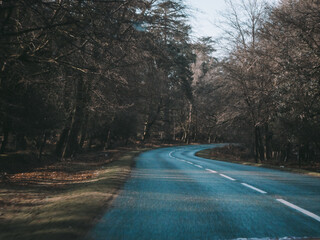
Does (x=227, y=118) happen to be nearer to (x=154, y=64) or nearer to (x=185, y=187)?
(x=154, y=64)

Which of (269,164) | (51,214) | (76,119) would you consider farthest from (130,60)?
(269,164)

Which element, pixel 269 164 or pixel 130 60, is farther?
pixel 269 164

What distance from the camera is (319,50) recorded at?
12.5 m

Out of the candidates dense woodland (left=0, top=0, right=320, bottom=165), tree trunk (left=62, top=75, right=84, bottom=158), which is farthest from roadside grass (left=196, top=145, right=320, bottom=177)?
tree trunk (left=62, top=75, right=84, bottom=158)

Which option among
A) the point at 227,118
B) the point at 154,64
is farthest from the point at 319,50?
the point at 227,118

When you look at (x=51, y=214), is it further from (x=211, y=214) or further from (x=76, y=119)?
(x=76, y=119)

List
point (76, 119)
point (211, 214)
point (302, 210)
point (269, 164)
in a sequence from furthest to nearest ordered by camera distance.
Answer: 1. point (269, 164)
2. point (76, 119)
3. point (302, 210)
4. point (211, 214)

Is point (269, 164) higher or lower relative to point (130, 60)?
lower

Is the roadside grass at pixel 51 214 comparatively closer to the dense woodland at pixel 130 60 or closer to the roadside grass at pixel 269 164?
the dense woodland at pixel 130 60

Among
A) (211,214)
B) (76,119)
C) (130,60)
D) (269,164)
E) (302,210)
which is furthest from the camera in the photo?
(269,164)

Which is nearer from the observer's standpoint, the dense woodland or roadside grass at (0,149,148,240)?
roadside grass at (0,149,148,240)

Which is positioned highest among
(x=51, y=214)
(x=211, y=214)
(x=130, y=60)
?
(x=130, y=60)

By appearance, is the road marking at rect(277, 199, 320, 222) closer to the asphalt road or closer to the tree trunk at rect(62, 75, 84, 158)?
the asphalt road

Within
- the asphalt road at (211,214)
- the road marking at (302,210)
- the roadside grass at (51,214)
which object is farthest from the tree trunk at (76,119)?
the road marking at (302,210)
